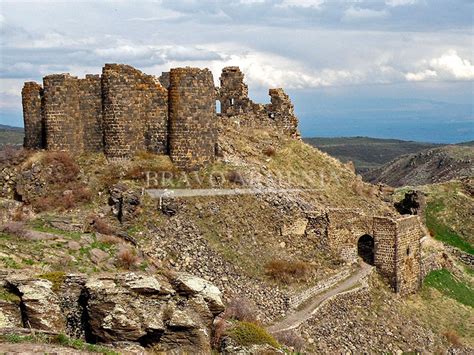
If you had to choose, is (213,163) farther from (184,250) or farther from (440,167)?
(440,167)

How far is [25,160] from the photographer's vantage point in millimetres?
28125

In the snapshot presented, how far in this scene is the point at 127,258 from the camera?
22.0 m

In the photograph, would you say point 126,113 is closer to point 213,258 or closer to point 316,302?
point 213,258

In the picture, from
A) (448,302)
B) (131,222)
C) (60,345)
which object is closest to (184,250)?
(131,222)

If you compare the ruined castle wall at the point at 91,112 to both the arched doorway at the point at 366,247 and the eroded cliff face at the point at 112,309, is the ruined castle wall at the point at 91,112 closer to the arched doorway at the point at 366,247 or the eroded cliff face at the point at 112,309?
the eroded cliff face at the point at 112,309

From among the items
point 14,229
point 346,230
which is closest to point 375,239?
point 346,230

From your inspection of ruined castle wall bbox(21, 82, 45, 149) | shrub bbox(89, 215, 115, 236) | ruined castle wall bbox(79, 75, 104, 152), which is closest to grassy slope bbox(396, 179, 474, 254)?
ruined castle wall bbox(79, 75, 104, 152)

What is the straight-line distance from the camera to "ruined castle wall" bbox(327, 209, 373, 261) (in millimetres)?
28922

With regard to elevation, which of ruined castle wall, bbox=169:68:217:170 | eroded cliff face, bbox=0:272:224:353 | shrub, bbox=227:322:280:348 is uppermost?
ruined castle wall, bbox=169:68:217:170

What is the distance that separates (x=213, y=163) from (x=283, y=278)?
6.27 metres

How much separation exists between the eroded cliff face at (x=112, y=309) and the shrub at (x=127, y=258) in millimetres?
4061

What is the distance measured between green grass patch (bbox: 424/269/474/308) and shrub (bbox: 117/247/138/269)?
1587 centimetres

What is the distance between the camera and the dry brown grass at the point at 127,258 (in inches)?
858

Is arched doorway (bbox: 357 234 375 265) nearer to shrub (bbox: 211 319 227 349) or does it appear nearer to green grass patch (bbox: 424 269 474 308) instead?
green grass patch (bbox: 424 269 474 308)
